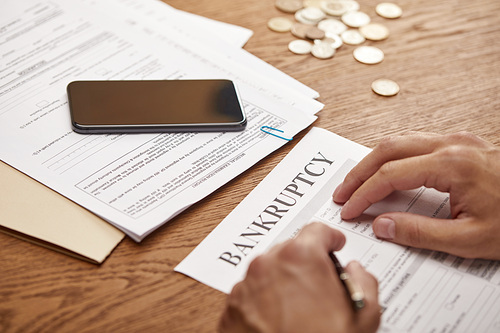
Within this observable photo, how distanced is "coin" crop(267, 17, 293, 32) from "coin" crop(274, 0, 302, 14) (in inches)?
1.1

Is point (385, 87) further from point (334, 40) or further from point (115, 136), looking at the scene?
point (115, 136)

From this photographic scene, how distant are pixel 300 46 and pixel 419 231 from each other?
48 cm

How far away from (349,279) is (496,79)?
596 mm

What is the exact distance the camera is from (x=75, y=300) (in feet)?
2.04

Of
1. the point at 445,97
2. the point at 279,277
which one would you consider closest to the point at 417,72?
the point at 445,97

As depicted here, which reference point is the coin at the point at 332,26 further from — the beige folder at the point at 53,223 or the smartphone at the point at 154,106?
the beige folder at the point at 53,223

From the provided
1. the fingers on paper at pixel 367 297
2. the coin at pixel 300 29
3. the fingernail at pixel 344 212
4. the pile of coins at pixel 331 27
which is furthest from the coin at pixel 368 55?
the fingers on paper at pixel 367 297

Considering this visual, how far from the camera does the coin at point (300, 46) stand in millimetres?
1030

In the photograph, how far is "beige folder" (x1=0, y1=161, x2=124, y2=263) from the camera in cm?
67

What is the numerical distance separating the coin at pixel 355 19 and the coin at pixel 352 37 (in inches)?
0.8

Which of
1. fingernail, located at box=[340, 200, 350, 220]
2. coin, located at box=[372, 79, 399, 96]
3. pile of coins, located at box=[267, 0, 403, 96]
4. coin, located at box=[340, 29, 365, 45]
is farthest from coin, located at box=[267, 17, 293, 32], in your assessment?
fingernail, located at box=[340, 200, 350, 220]

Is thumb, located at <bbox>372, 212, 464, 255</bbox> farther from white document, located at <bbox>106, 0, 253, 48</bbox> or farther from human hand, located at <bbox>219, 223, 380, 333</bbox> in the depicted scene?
white document, located at <bbox>106, 0, 253, 48</bbox>

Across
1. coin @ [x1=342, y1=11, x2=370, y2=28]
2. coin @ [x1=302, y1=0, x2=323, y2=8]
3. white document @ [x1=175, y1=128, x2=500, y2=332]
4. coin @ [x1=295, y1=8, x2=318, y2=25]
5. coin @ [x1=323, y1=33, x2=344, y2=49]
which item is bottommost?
white document @ [x1=175, y1=128, x2=500, y2=332]

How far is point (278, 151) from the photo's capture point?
0.83 metres
